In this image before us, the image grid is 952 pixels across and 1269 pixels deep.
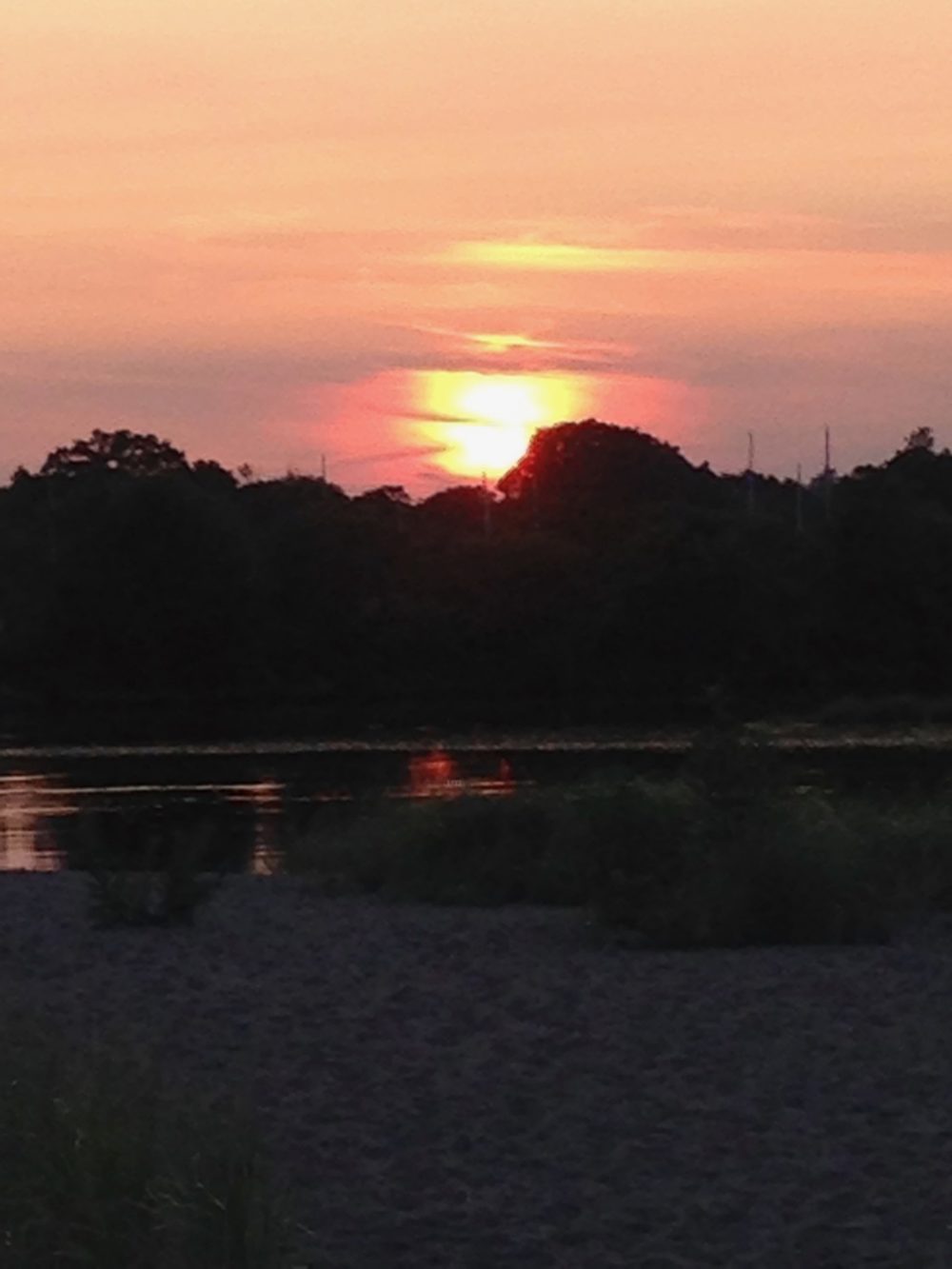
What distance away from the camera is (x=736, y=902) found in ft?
49.5

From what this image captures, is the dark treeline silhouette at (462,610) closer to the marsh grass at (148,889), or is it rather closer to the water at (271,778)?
the water at (271,778)

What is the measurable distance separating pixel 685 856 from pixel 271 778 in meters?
27.8

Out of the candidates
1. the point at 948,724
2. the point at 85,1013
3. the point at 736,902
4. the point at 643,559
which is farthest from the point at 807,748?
the point at 85,1013

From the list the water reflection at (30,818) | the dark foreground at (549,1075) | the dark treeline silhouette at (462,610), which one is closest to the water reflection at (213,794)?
the water reflection at (30,818)

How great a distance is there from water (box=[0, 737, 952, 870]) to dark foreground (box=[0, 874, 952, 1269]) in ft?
35.9

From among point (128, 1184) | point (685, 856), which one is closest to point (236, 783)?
point (685, 856)

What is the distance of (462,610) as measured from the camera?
73.5 m

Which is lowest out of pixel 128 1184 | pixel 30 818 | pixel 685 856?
pixel 30 818

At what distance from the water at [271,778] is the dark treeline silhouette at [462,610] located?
12.7 m

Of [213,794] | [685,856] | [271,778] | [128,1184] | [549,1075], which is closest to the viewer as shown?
[128,1184]

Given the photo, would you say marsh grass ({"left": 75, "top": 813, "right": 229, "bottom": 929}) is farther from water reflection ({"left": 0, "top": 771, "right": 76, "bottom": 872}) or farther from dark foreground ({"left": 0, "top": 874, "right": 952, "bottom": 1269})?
water reflection ({"left": 0, "top": 771, "right": 76, "bottom": 872})

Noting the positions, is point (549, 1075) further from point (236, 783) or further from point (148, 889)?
point (236, 783)

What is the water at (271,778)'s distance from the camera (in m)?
32.0

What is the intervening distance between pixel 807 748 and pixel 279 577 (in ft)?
96.6
